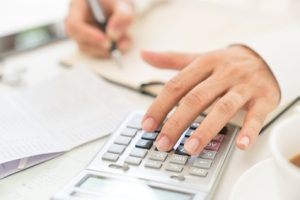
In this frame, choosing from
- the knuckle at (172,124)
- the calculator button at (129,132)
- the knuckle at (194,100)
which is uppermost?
the knuckle at (194,100)

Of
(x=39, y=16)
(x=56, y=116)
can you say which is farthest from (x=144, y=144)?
(x=39, y=16)

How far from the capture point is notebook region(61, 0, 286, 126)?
717 millimetres

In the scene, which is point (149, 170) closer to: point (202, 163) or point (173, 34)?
point (202, 163)

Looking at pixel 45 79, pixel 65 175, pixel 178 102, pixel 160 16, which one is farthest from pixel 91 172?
pixel 160 16

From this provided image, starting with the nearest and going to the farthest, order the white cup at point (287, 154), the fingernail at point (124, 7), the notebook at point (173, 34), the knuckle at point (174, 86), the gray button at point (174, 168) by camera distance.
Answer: the white cup at point (287, 154), the gray button at point (174, 168), the knuckle at point (174, 86), the notebook at point (173, 34), the fingernail at point (124, 7)

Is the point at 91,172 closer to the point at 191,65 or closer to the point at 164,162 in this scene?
the point at 164,162

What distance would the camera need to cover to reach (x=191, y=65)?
0.60 meters

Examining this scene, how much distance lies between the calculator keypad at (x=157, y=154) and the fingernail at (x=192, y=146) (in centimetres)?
1

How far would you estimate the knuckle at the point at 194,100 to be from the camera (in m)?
0.54

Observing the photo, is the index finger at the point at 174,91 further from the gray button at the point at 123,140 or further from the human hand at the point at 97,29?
the human hand at the point at 97,29

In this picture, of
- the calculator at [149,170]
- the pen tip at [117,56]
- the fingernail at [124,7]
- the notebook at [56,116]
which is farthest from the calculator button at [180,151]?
the fingernail at [124,7]

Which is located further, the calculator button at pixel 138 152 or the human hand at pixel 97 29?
the human hand at pixel 97 29

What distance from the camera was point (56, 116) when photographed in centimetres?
63

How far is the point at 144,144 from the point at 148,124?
1.3 inches
